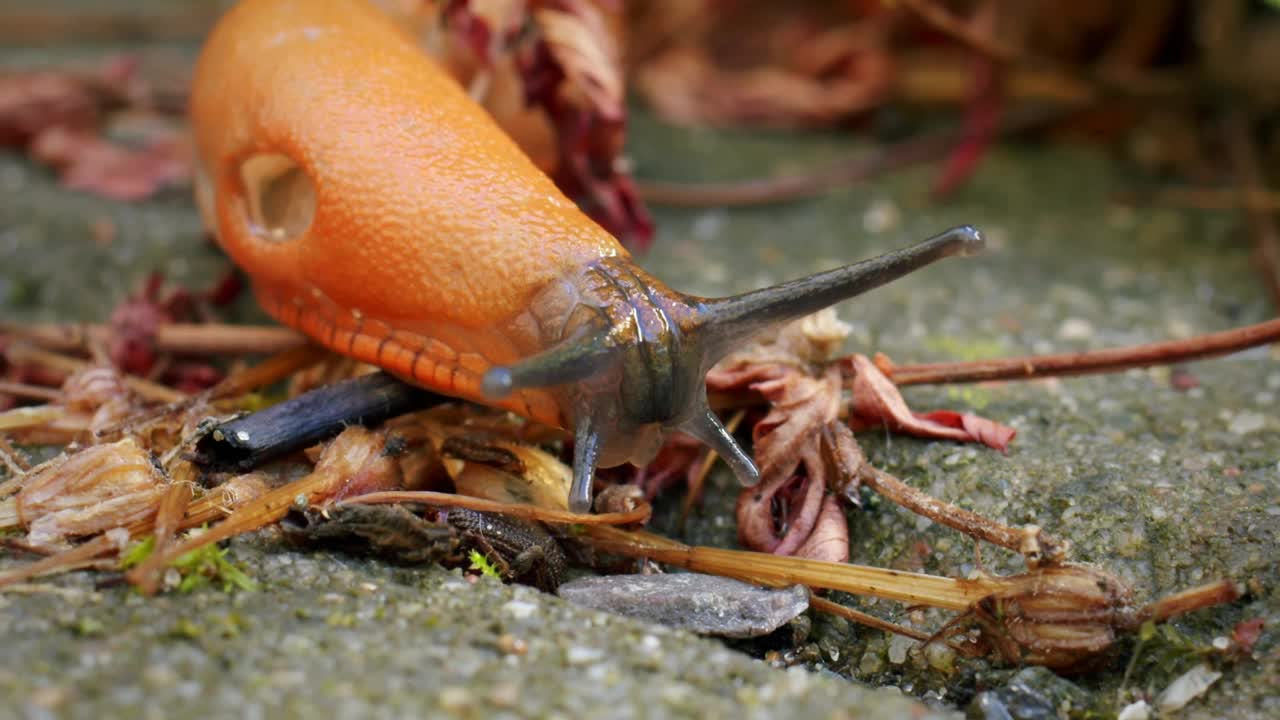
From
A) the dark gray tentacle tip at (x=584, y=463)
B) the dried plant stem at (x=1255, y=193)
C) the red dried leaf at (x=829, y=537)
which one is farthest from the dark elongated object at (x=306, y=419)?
the dried plant stem at (x=1255, y=193)

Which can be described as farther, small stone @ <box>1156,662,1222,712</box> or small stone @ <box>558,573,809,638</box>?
small stone @ <box>558,573,809,638</box>

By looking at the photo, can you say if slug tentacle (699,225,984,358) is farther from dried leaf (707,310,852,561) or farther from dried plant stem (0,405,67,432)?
dried plant stem (0,405,67,432)

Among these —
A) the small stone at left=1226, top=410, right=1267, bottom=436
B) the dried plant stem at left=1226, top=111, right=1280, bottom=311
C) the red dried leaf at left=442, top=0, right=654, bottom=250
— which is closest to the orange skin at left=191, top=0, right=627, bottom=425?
the red dried leaf at left=442, top=0, right=654, bottom=250

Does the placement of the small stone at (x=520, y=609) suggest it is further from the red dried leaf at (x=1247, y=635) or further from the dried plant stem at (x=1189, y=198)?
the dried plant stem at (x=1189, y=198)

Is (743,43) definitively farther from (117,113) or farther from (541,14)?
(117,113)

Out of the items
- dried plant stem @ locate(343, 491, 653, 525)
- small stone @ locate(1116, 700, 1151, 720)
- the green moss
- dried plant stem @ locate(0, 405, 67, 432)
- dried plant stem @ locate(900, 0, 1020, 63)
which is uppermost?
dried plant stem @ locate(900, 0, 1020, 63)

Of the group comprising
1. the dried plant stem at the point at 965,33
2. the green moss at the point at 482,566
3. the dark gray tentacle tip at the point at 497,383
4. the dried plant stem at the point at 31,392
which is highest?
the dried plant stem at the point at 965,33

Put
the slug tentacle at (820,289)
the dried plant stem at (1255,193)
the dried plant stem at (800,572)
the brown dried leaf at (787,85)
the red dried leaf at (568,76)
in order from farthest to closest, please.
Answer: the brown dried leaf at (787,85) → the dried plant stem at (1255,193) → the red dried leaf at (568,76) → the slug tentacle at (820,289) → the dried plant stem at (800,572)

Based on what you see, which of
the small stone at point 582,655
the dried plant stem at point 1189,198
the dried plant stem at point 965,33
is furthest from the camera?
the dried plant stem at point 1189,198
